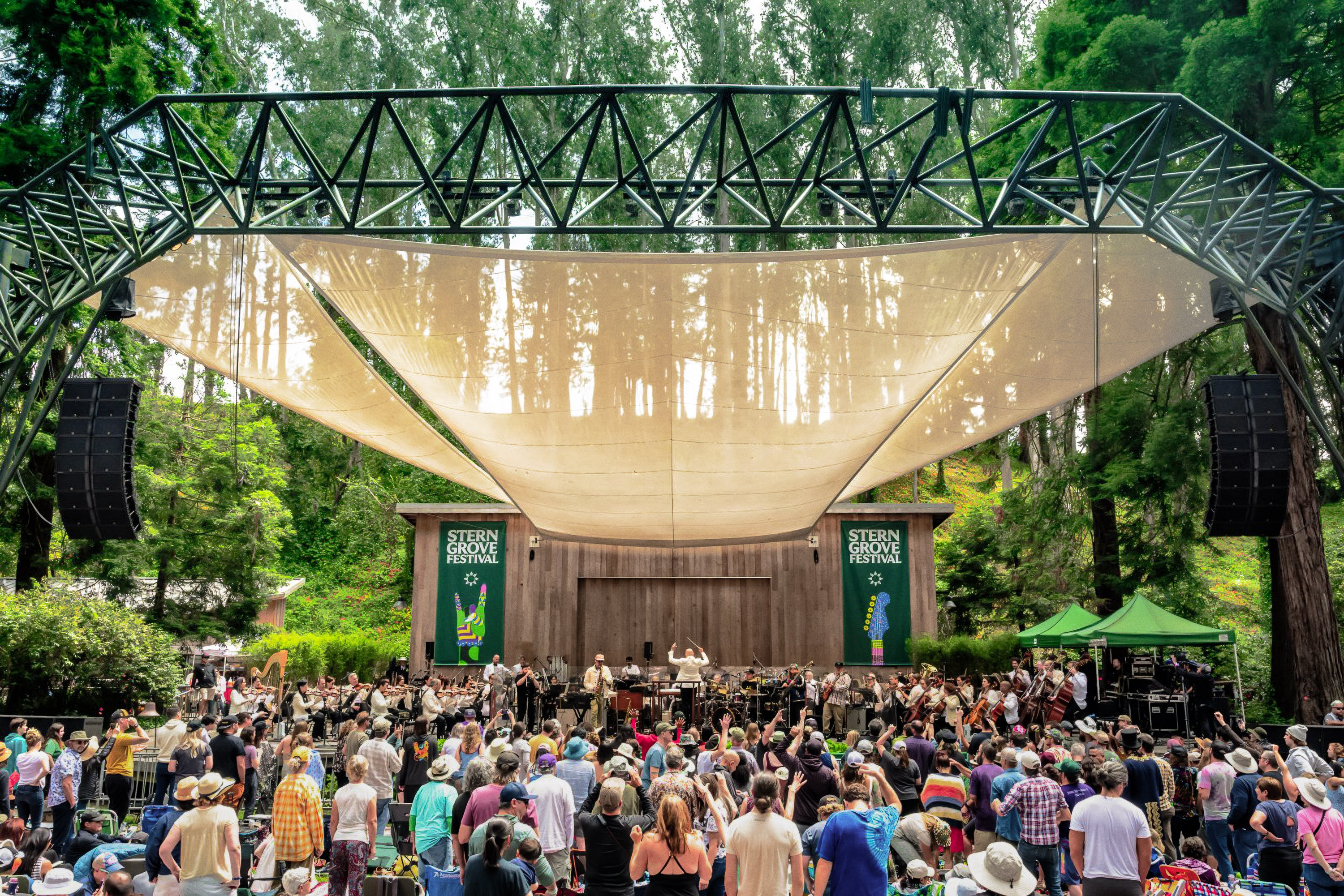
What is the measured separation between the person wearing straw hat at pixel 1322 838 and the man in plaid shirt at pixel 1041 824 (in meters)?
1.41

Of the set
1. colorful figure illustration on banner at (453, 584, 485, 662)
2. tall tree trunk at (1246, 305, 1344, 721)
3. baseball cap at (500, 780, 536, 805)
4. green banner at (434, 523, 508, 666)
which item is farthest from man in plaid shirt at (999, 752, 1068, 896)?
colorful figure illustration on banner at (453, 584, 485, 662)

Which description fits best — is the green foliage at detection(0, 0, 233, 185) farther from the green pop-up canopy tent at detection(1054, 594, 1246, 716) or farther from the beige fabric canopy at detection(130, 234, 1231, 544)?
the green pop-up canopy tent at detection(1054, 594, 1246, 716)

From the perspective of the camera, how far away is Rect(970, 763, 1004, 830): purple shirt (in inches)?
261

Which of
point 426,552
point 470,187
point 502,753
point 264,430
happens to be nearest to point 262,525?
point 264,430

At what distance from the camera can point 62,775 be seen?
823 cm

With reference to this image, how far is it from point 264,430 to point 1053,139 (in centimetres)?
1813

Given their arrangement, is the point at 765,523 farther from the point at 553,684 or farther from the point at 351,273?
the point at 351,273

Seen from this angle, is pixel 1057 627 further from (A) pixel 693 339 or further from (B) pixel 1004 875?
(B) pixel 1004 875

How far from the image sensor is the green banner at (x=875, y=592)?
18.2 meters

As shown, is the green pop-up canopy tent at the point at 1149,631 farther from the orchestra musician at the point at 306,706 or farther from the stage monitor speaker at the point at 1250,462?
the orchestra musician at the point at 306,706

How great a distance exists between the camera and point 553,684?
52.1 feet

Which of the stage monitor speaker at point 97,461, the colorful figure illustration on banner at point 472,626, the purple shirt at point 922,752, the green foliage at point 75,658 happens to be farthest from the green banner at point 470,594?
the purple shirt at point 922,752

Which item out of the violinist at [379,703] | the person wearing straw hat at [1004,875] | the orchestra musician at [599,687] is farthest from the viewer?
the orchestra musician at [599,687]

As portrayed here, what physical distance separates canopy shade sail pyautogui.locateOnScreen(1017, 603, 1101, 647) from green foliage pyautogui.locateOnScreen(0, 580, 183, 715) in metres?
12.7
